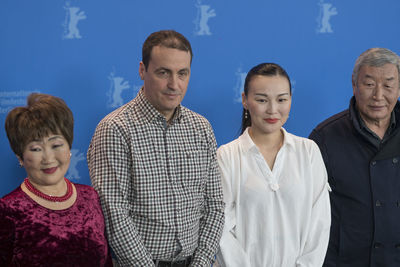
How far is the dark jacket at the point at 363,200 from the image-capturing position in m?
2.32

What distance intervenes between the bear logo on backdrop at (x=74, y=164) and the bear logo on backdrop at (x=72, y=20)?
0.56 m

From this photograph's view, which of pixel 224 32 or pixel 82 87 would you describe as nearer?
pixel 82 87

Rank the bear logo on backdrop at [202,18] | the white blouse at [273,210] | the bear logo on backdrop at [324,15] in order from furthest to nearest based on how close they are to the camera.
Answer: the bear logo on backdrop at [324,15] → the bear logo on backdrop at [202,18] → the white blouse at [273,210]

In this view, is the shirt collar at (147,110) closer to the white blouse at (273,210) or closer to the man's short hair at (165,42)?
the man's short hair at (165,42)

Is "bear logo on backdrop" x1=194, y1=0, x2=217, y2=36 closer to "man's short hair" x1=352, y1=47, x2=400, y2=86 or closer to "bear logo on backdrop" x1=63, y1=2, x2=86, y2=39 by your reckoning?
"bear logo on backdrop" x1=63, y1=2, x2=86, y2=39

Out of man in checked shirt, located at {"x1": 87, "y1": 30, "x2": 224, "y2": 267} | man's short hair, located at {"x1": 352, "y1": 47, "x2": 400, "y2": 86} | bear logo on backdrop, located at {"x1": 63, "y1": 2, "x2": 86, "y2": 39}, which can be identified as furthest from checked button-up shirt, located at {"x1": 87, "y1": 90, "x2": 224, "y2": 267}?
man's short hair, located at {"x1": 352, "y1": 47, "x2": 400, "y2": 86}

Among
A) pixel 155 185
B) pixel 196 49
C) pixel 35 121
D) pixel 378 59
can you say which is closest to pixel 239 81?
pixel 196 49

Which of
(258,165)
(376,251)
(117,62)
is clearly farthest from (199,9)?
(376,251)

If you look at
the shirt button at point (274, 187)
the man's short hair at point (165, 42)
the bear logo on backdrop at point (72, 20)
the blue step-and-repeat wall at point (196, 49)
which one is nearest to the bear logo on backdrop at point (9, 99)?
the blue step-and-repeat wall at point (196, 49)

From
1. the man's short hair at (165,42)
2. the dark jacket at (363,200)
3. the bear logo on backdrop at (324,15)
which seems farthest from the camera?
the bear logo on backdrop at (324,15)

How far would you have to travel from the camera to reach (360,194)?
2.34m

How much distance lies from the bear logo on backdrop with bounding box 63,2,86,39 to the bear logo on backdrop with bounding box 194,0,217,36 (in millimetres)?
588

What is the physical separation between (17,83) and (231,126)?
113 centimetres

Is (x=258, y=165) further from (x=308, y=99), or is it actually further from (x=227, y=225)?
(x=308, y=99)
